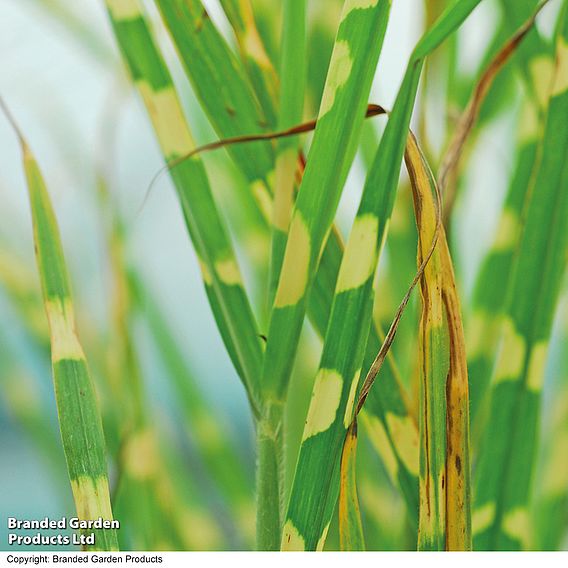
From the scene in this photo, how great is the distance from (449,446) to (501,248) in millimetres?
115

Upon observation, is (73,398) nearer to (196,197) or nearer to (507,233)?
(196,197)

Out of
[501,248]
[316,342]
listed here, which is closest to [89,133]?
[316,342]

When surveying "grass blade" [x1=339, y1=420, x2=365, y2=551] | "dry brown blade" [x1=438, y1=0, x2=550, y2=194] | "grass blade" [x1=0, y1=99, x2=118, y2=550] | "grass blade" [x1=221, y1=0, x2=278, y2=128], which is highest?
"grass blade" [x1=221, y1=0, x2=278, y2=128]

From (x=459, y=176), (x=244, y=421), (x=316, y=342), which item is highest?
(x=459, y=176)

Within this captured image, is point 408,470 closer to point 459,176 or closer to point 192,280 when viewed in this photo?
point 459,176

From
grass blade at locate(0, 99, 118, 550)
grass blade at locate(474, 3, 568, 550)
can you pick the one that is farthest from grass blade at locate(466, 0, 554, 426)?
grass blade at locate(0, 99, 118, 550)

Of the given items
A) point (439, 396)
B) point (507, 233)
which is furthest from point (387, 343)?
point (507, 233)

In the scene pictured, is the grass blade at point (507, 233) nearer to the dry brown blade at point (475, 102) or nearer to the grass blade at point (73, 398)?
the dry brown blade at point (475, 102)

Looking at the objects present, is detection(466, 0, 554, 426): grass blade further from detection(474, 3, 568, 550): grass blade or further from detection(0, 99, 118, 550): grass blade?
detection(0, 99, 118, 550): grass blade

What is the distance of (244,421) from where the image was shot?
70 centimetres

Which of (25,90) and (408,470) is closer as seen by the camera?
(408,470)

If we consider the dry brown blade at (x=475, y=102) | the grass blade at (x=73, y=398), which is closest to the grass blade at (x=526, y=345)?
the dry brown blade at (x=475, y=102)

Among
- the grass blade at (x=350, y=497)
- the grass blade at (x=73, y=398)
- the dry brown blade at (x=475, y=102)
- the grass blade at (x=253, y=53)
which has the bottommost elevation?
the grass blade at (x=350, y=497)

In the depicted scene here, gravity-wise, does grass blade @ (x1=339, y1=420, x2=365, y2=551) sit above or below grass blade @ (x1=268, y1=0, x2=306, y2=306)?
below
